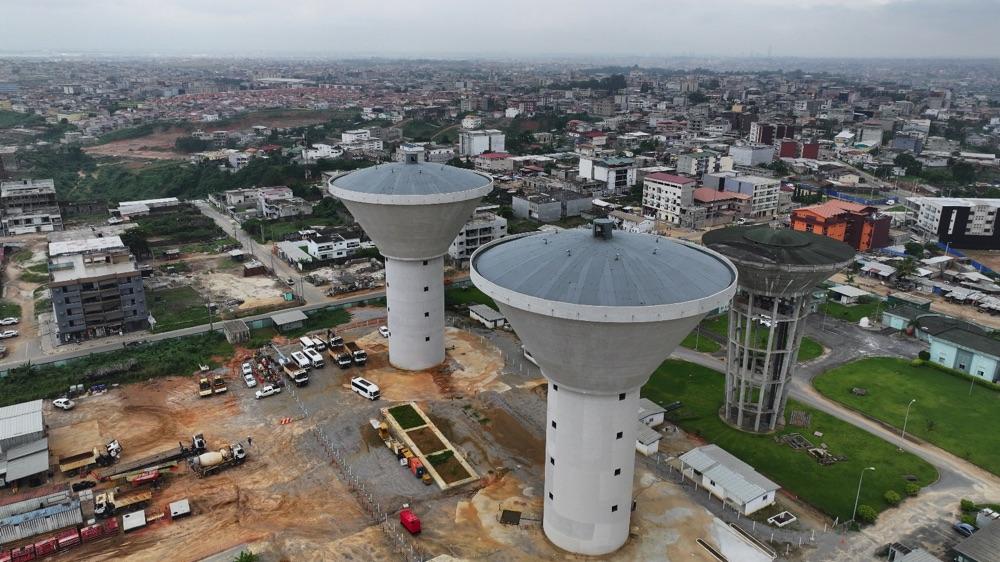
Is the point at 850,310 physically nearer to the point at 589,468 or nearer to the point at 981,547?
the point at 981,547

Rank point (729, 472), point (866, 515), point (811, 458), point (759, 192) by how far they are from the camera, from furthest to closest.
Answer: point (759, 192)
point (811, 458)
point (729, 472)
point (866, 515)

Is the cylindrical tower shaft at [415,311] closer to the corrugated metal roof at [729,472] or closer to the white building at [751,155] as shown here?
the corrugated metal roof at [729,472]

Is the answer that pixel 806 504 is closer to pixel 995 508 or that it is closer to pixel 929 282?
pixel 995 508

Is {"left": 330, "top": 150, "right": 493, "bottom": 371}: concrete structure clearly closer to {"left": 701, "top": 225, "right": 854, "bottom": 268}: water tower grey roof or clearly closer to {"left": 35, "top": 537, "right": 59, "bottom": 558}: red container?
{"left": 701, "top": 225, "right": 854, "bottom": 268}: water tower grey roof

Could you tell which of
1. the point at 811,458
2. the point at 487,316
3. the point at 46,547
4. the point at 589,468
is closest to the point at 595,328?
the point at 589,468

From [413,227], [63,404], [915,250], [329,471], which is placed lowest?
[63,404]
